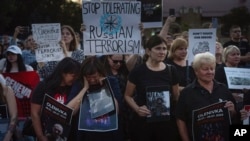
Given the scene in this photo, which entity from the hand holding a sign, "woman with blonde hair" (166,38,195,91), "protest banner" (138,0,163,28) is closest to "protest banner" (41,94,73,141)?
"woman with blonde hair" (166,38,195,91)

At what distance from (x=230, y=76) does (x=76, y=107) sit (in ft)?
6.57

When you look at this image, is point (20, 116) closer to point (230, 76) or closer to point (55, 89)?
point (55, 89)

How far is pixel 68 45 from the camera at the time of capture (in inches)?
287

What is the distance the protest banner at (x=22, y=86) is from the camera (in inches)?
248

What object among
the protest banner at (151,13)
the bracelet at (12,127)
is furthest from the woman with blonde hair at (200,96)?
the protest banner at (151,13)

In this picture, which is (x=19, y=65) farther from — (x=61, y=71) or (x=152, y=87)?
(x=152, y=87)

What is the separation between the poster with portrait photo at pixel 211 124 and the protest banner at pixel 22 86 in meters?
2.44

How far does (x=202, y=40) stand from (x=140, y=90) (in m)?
1.74

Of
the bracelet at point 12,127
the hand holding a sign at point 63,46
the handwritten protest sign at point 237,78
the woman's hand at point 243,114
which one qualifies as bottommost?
the bracelet at point 12,127

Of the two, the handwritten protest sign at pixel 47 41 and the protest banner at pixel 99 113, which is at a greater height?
the handwritten protest sign at pixel 47 41

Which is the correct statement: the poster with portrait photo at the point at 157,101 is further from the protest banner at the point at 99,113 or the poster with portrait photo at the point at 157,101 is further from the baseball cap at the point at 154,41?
the protest banner at the point at 99,113

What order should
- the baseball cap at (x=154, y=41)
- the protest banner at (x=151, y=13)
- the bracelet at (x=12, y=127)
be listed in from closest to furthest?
the bracelet at (x=12, y=127)
the baseball cap at (x=154, y=41)
the protest banner at (x=151, y=13)

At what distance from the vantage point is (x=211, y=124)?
4684mm

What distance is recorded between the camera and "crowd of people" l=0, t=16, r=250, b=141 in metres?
4.72
